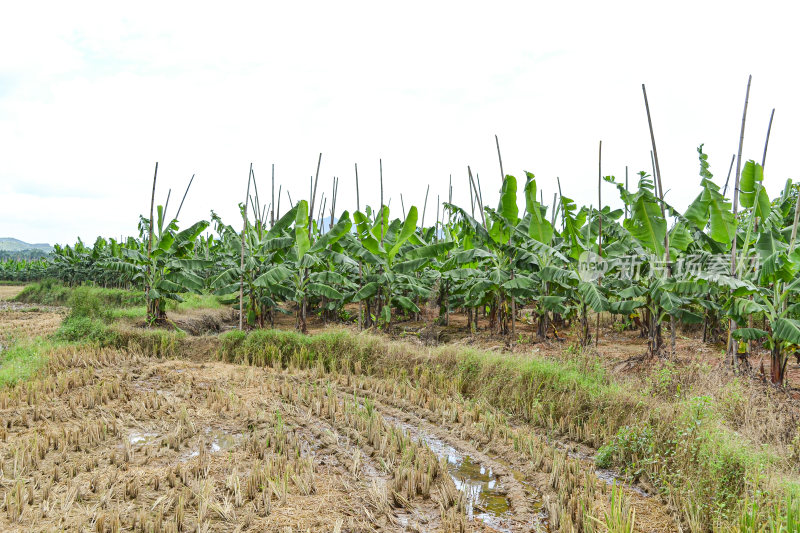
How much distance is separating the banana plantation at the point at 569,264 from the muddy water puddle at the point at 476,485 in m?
4.40

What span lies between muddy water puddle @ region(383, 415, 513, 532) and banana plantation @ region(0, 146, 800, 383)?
4.40 metres

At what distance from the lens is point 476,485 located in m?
4.59

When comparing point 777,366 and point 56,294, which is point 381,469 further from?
point 56,294

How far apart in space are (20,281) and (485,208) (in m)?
40.2

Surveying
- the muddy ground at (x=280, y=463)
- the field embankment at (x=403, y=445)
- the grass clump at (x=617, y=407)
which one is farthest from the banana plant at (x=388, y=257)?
the muddy ground at (x=280, y=463)

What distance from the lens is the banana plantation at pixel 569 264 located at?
7277 millimetres

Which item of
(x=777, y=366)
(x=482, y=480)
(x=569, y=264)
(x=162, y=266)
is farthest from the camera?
(x=162, y=266)

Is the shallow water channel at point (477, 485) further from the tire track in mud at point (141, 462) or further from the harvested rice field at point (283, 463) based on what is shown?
the tire track in mud at point (141, 462)

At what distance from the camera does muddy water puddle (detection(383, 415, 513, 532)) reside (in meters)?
4.04

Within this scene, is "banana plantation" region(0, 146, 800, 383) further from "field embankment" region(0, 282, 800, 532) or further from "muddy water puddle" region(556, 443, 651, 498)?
"muddy water puddle" region(556, 443, 651, 498)

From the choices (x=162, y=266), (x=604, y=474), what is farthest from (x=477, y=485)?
(x=162, y=266)

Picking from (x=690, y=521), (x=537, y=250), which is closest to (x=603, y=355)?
(x=537, y=250)

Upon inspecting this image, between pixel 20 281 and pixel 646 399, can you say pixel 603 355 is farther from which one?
pixel 20 281

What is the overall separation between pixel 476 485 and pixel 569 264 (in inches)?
262
